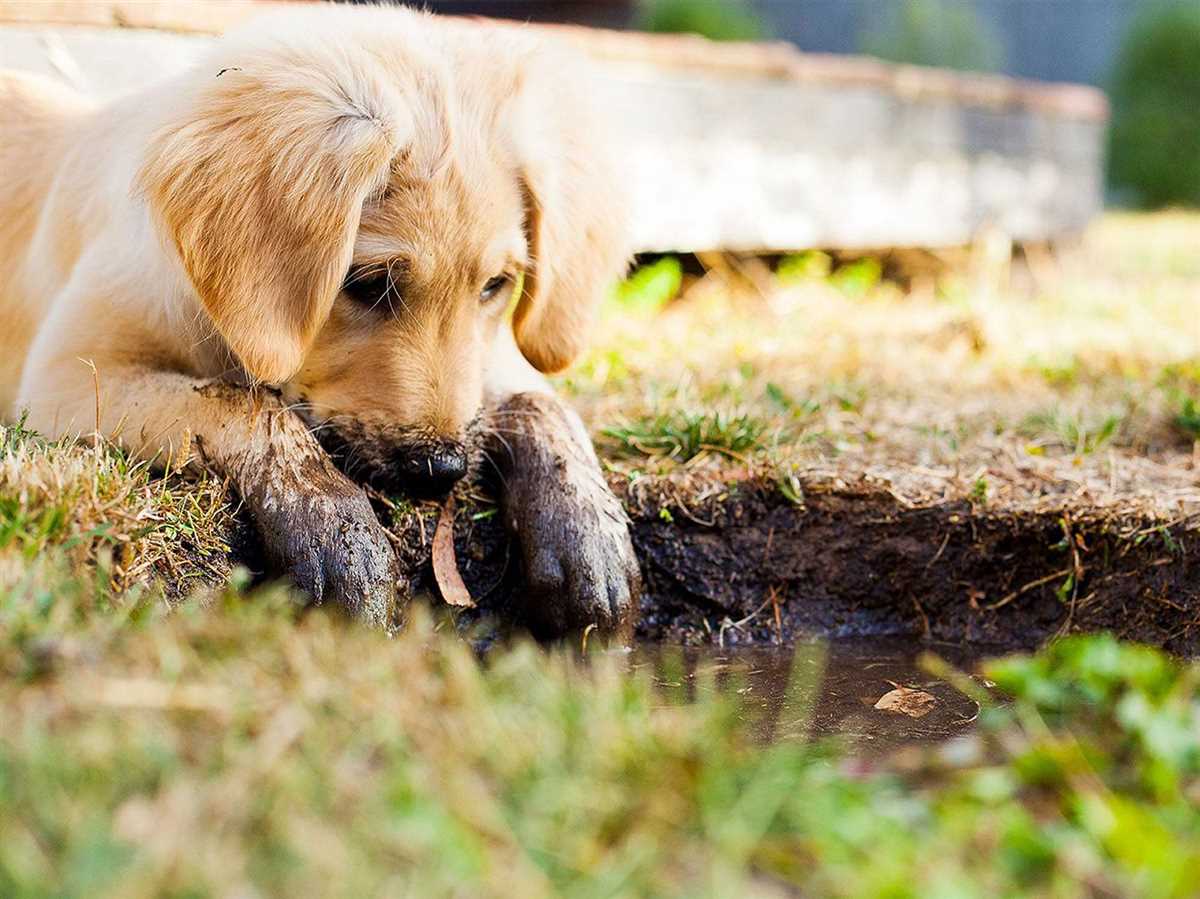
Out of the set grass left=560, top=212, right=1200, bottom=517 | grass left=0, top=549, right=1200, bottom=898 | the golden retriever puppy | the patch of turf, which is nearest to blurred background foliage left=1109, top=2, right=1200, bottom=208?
grass left=560, top=212, right=1200, bottom=517

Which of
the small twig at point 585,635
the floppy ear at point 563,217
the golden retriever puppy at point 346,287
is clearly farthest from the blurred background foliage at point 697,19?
the small twig at point 585,635

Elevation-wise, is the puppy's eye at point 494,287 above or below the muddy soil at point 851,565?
above

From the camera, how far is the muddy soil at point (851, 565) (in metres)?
3.60

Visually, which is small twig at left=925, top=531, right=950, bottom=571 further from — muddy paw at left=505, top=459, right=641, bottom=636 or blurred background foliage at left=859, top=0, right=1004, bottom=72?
blurred background foliage at left=859, top=0, right=1004, bottom=72

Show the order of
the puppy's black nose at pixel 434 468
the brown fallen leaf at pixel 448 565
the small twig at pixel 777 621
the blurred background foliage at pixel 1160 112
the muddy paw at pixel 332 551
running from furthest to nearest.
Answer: the blurred background foliage at pixel 1160 112
the small twig at pixel 777 621
the brown fallen leaf at pixel 448 565
the puppy's black nose at pixel 434 468
the muddy paw at pixel 332 551

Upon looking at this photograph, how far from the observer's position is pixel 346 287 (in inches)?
129

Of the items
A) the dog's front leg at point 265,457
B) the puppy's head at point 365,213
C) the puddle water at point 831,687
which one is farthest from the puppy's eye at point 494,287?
the puddle water at point 831,687

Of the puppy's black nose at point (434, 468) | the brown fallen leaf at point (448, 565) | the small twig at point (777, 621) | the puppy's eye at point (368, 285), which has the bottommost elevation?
the small twig at point (777, 621)

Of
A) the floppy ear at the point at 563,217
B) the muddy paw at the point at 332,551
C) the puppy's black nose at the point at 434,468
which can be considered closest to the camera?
the muddy paw at the point at 332,551

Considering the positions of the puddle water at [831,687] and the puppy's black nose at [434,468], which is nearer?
the puddle water at [831,687]

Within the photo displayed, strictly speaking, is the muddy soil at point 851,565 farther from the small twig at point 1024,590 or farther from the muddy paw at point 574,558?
the muddy paw at point 574,558

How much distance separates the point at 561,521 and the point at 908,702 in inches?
35.7

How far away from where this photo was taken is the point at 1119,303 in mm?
7551

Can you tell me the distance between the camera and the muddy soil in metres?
3.60
